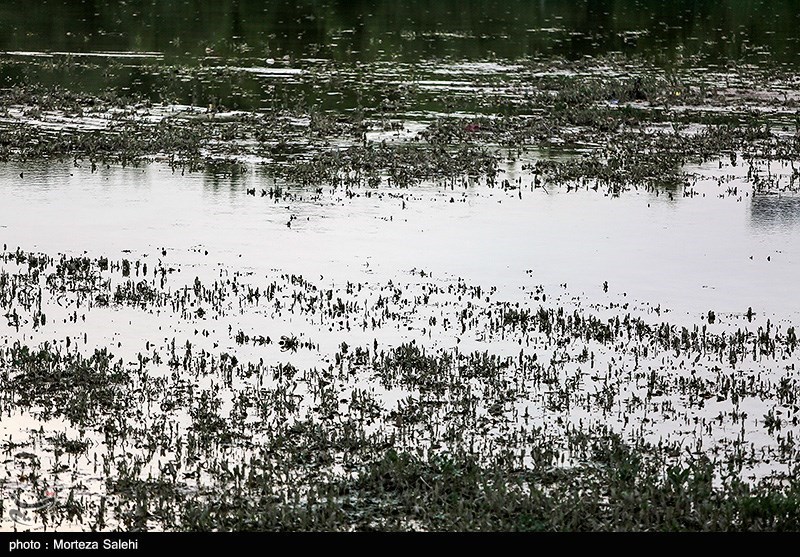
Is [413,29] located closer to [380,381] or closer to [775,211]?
[775,211]

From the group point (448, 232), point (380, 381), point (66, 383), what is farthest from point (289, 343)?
point (448, 232)

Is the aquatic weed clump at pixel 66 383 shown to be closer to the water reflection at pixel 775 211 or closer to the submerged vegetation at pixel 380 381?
the submerged vegetation at pixel 380 381

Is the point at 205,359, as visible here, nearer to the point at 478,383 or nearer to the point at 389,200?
the point at 478,383

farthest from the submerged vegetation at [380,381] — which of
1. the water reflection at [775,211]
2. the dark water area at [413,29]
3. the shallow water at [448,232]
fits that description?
the dark water area at [413,29]

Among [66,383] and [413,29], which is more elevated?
[413,29]

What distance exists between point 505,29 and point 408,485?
4796 centimetres

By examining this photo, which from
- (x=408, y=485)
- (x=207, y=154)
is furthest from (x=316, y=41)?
(x=408, y=485)

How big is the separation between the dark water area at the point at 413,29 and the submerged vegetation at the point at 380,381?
20511mm

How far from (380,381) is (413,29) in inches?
1741

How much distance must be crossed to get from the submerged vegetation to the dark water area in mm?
20511

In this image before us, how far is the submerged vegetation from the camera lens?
1093 cm

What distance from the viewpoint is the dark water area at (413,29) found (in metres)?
49.8

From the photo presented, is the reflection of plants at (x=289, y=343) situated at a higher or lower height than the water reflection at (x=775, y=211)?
lower

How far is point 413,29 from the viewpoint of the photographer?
57.2 m
